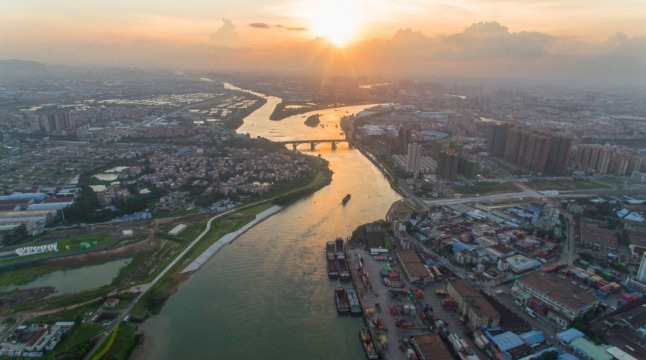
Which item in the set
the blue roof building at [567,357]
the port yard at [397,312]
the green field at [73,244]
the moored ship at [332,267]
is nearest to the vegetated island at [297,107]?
the green field at [73,244]

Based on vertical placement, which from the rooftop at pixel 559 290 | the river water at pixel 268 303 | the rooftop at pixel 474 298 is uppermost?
the rooftop at pixel 474 298

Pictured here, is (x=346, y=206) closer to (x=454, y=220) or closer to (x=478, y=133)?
(x=454, y=220)

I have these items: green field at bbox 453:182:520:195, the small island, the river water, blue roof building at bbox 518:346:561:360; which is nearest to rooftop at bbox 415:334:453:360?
the river water

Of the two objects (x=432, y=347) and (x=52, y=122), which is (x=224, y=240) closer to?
(x=432, y=347)

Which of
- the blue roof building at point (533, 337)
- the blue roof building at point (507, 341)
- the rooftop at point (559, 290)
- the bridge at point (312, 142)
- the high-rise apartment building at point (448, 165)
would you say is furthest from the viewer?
the bridge at point (312, 142)

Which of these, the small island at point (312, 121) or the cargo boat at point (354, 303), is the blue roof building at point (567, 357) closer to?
the cargo boat at point (354, 303)

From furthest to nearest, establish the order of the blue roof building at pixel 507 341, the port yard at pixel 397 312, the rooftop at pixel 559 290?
the rooftop at pixel 559 290 → the port yard at pixel 397 312 → the blue roof building at pixel 507 341

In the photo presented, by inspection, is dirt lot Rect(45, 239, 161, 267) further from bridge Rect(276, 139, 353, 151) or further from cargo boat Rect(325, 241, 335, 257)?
bridge Rect(276, 139, 353, 151)

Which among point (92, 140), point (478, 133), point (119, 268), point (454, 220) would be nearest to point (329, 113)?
A: point (478, 133)
